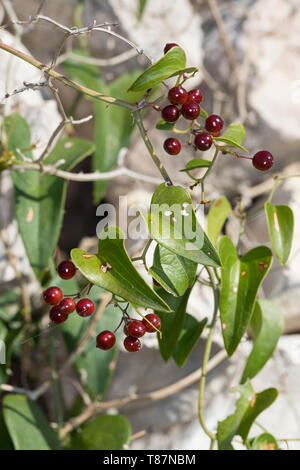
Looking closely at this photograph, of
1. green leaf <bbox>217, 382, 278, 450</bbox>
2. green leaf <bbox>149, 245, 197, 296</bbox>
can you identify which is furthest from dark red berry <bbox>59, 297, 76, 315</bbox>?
green leaf <bbox>217, 382, 278, 450</bbox>

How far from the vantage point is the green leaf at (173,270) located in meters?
0.59

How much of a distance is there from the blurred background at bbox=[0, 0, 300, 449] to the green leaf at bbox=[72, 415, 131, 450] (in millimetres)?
189

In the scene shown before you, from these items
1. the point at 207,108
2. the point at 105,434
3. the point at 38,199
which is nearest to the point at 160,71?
the point at 38,199

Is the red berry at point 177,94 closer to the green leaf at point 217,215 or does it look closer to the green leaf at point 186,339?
the green leaf at point 217,215

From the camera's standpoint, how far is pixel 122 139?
113cm

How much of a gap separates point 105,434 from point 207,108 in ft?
2.78

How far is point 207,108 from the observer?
132cm

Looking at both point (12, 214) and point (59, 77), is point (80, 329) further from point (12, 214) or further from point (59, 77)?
point (59, 77)

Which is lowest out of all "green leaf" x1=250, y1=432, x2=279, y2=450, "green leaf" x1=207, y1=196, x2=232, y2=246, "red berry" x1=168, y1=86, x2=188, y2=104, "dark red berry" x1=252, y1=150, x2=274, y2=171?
"green leaf" x1=250, y1=432, x2=279, y2=450

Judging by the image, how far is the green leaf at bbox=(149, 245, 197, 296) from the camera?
59 cm

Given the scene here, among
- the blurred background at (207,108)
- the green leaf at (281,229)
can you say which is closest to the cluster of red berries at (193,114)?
the green leaf at (281,229)

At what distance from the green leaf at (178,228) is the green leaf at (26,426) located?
518mm

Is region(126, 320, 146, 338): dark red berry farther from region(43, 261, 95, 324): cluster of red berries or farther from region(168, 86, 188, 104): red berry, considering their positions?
region(168, 86, 188, 104): red berry

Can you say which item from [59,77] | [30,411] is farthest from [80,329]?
[59,77]
